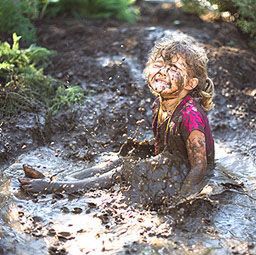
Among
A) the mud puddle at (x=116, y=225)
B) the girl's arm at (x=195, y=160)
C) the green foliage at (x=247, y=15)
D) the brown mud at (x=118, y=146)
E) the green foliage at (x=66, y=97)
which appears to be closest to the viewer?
the mud puddle at (x=116, y=225)

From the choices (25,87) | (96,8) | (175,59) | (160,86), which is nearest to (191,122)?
(160,86)

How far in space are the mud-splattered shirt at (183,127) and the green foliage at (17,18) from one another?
3556 millimetres

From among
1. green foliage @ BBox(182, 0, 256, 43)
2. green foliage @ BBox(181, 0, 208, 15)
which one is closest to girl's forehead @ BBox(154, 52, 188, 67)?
green foliage @ BBox(182, 0, 256, 43)

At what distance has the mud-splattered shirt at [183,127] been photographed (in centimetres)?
528

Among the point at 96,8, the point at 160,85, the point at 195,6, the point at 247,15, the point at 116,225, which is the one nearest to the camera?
the point at 116,225

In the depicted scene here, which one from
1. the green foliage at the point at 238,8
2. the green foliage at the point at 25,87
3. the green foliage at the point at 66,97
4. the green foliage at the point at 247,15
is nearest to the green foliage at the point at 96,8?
the green foliage at the point at 238,8

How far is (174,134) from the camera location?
540 centimetres

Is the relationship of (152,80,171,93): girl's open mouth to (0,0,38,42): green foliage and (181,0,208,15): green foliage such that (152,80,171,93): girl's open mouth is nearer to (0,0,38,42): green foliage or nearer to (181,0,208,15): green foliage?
(0,0,38,42): green foliage

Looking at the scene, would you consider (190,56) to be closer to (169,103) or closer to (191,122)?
(169,103)

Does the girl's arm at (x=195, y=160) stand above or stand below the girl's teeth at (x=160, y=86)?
below

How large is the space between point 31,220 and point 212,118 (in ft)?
10.2

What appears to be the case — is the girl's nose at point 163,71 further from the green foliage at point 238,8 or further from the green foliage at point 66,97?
the green foliage at point 238,8

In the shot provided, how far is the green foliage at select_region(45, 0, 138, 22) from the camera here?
9.73 metres

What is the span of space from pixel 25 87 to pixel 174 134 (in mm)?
2499
